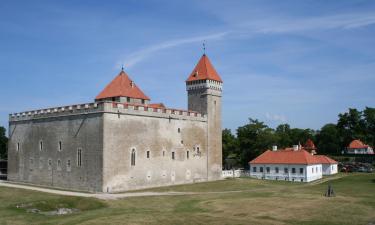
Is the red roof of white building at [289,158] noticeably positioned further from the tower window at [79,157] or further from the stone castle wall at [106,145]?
the tower window at [79,157]

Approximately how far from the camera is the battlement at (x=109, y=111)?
137ft

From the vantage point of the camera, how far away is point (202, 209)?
30.6m

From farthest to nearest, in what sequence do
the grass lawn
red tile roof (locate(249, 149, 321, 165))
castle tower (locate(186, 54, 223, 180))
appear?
red tile roof (locate(249, 149, 321, 165)) < castle tower (locate(186, 54, 223, 180)) < the grass lawn

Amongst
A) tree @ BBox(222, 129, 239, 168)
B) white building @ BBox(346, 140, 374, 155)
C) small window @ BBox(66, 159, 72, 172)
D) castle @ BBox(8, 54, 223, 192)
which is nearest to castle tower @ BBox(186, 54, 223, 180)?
castle @ BBox(8, 54, 223, 192)

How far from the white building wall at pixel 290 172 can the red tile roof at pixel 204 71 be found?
1528 centimetres

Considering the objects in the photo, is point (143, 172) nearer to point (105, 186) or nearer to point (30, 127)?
point (105, 186)

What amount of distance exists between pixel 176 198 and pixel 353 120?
7719cm

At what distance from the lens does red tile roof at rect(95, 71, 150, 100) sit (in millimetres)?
48100

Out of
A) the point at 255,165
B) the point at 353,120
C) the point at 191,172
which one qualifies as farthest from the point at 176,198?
the point at 353,120

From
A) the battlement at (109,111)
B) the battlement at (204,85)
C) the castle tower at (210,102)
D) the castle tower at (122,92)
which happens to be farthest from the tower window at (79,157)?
the battlement at (204,85)

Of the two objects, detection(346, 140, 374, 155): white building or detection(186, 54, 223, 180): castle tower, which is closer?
detection(186, 54, 223, 180): castle tower

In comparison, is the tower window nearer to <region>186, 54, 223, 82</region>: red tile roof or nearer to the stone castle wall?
the stone castle wall

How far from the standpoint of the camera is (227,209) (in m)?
30.4

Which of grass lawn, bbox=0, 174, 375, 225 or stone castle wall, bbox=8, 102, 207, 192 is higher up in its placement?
stone castle wall, bbox=8, 102, 207, 192
